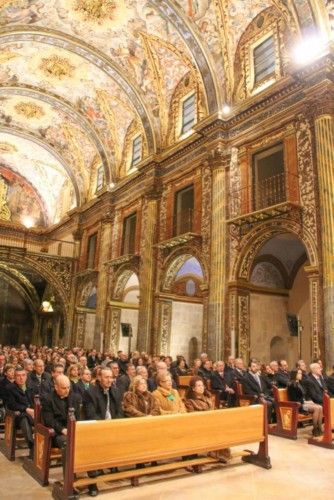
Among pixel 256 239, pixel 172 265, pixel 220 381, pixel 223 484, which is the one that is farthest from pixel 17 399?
pixel 172 265

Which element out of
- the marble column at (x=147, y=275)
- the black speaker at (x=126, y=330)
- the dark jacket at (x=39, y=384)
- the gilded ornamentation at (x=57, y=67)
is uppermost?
the gilded ornamentation at (x=57, y=67)

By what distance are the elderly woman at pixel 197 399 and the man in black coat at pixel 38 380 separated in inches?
86.6

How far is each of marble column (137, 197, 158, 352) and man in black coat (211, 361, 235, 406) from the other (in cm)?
628

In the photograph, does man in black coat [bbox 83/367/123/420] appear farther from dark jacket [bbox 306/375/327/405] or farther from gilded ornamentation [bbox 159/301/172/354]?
gilded ornamentation [bbox 159/301/172/354]

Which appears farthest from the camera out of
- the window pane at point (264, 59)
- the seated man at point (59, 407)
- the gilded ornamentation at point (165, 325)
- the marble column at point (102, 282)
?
the marble column at point (102, 282)

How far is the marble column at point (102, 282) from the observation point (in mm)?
18797

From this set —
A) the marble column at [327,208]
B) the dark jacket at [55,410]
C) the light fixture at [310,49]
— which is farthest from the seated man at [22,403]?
the light fixture at [310,49]

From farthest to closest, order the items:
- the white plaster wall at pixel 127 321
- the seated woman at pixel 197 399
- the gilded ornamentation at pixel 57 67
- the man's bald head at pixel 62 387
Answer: the white plaster wall at pixel 127 321
the gilded ornamentation at pixel 57 67
the seated woman at pixel 197 399
the man's bald head at pixel 62 387

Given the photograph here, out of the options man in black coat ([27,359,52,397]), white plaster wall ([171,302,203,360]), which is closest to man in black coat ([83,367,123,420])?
man in black coat ([27,359,52,397])

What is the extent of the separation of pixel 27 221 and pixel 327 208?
859 inches

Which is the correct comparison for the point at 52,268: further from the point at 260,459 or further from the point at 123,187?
the point at 260,459

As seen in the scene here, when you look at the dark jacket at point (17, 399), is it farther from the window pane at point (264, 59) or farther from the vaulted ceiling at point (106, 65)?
the window pane at point (264, 59)

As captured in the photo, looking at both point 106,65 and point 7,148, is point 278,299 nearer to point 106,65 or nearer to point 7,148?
point 106,65

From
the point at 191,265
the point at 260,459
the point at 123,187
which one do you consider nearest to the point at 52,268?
the point at 123,187
